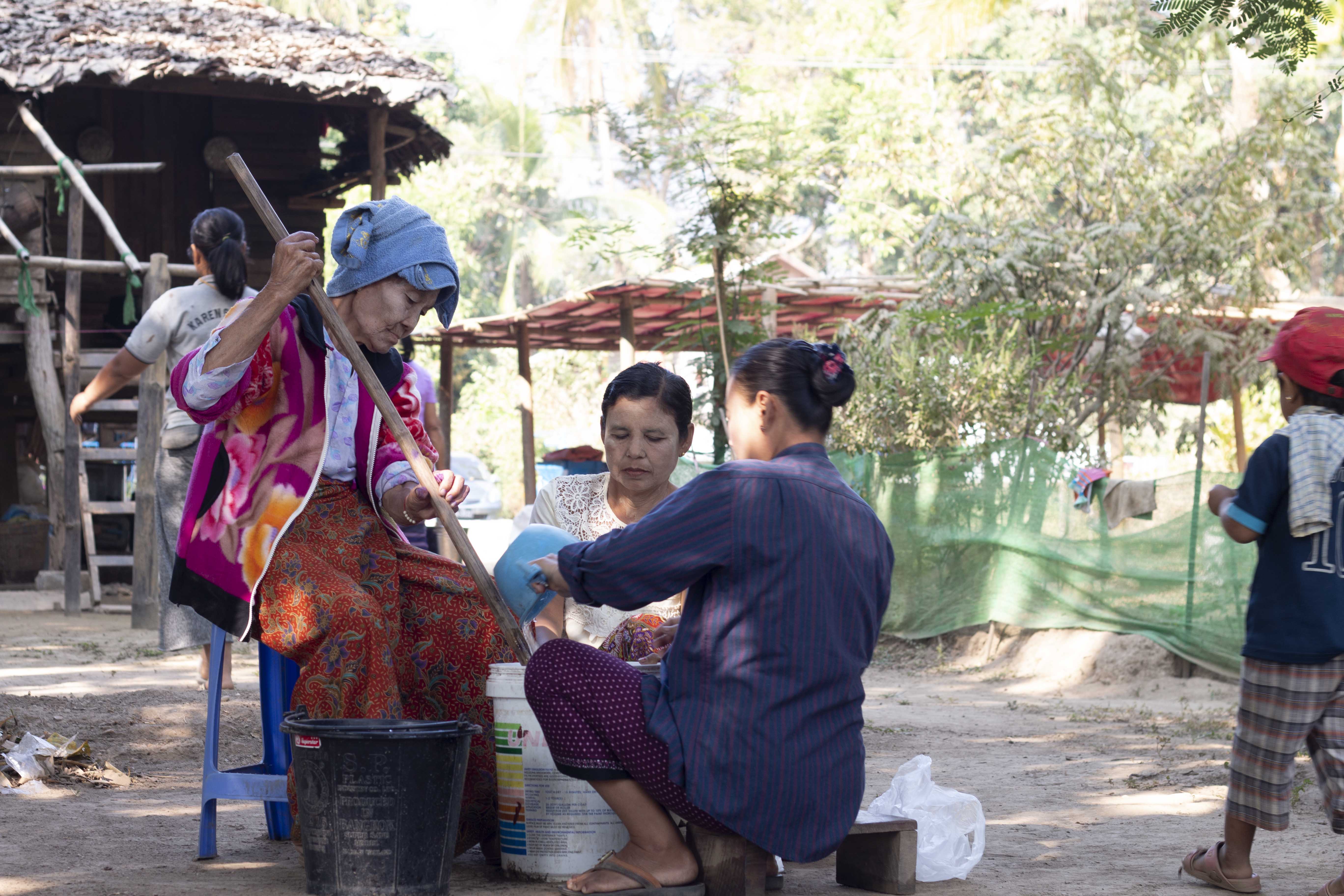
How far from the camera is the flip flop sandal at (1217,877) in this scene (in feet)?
10.3

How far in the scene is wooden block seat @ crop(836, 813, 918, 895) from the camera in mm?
2992

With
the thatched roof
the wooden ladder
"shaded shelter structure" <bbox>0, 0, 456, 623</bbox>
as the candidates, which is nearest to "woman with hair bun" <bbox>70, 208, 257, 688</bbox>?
"shaded shelter structure" <bbox>0, 0, 456, 623</bbox>

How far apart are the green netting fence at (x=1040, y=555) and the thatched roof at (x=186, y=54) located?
468 cm

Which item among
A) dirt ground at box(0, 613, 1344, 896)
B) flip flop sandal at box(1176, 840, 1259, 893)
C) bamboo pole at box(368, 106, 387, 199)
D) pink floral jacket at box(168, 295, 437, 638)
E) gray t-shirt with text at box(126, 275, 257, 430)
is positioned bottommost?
dirt ground at box(0, 613, 1344, 896)

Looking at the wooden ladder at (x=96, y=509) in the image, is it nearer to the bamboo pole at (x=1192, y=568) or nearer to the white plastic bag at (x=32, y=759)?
the white plastic bag at (x=32, y=759)

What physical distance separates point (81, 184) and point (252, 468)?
7.76 m

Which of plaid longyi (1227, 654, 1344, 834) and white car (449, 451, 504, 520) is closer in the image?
plaid longyi (1227, 654, 1344, 834)

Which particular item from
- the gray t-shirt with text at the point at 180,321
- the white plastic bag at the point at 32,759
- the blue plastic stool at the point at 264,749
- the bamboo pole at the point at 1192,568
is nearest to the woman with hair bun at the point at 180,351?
the gray t-shirt with text at the point at 180,321

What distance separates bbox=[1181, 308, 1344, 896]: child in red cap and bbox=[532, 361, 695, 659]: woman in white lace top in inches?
56.5

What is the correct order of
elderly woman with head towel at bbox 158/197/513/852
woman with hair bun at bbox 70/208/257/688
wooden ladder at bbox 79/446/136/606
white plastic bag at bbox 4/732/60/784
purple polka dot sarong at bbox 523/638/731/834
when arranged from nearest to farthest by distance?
purple polka dot sarong at bbox 523/638/731/834 < elderly woman with head towel at bbox 158/197/513/852 < white plastic bag at bbox 4/732/60/784 < woman with hair bun at bbox 70/208/257/688 < wooden ladder at bbox 79/446/136/606

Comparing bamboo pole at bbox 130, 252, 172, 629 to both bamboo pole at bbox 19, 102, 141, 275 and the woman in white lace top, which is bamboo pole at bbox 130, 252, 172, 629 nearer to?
bamboo pole at bbox 19, 102, 141, 275

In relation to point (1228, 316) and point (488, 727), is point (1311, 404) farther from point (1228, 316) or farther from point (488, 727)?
point (1228, 316)

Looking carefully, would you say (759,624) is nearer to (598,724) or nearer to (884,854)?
(598,724)

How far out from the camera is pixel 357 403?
3.21 m
